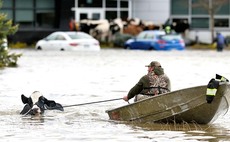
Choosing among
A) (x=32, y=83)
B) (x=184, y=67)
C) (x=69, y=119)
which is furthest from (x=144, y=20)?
(x=69, y=119)

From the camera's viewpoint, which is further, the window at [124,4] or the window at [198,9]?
the window at [124,4]

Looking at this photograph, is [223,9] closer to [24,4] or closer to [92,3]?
[92,3]

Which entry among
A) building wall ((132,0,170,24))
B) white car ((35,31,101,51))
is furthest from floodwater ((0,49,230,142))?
building wall ((132,0,170,24))

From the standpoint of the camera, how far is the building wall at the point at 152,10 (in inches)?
2618

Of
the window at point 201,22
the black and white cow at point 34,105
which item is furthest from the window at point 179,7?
the black and white cow at point 34,105

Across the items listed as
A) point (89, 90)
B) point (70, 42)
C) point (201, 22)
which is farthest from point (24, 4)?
point (89, 90)

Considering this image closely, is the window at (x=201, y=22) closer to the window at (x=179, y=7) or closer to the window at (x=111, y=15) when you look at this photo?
the window at (x=179, y=7)

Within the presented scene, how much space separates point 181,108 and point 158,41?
3723 centimetres

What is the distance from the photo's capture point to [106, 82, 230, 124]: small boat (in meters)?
17.3

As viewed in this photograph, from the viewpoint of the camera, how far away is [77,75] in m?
33.6

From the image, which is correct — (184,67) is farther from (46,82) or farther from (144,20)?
(144,20)

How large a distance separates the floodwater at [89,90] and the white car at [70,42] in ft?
4.17

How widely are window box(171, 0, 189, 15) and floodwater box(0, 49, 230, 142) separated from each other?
17106 millimetres

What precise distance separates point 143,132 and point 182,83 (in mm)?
12554
